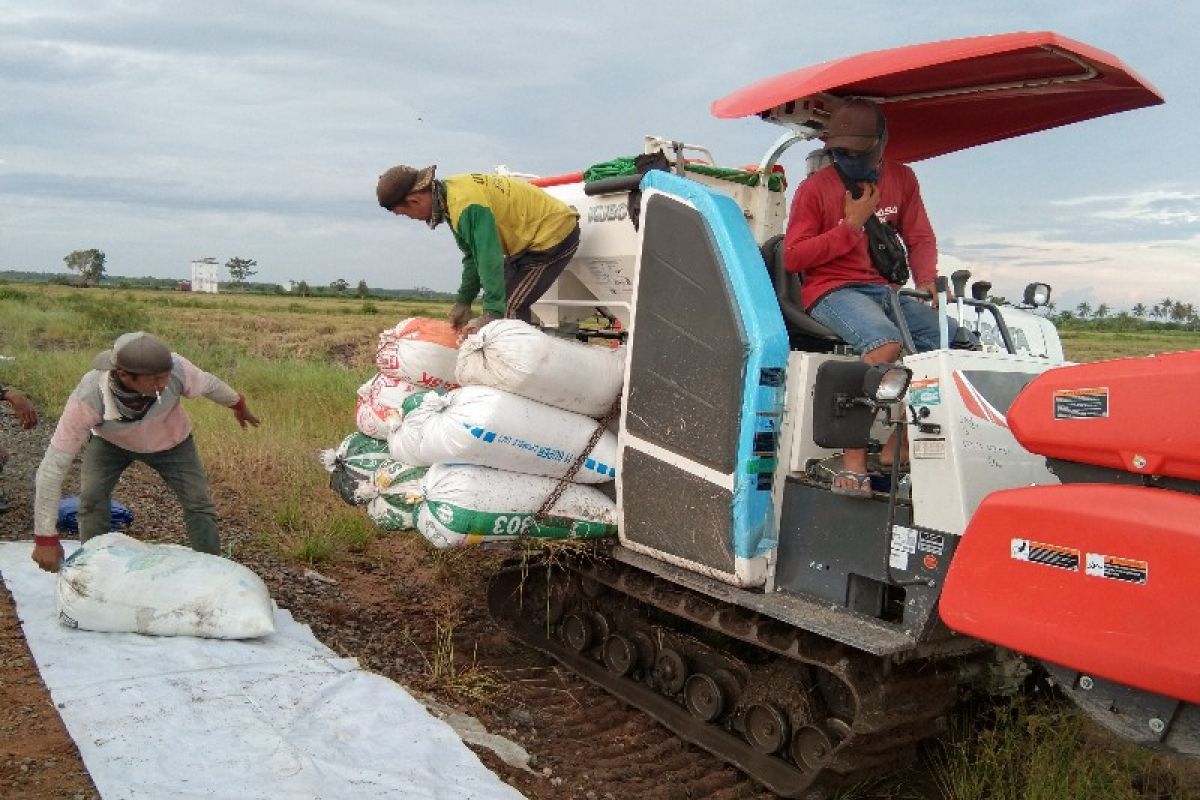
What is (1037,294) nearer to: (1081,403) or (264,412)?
(1081,403)

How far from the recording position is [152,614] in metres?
4.60

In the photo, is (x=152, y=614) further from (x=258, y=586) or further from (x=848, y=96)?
(x=848, y=96)

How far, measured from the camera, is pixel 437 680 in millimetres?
4977

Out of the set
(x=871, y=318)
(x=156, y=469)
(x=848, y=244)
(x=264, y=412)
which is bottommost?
(x=264, y=412)

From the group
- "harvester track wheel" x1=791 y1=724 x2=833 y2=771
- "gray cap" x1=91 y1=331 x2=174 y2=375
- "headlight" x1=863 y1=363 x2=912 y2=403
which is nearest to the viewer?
"headlight" x1=863 y1=363 x2=912 y2=403

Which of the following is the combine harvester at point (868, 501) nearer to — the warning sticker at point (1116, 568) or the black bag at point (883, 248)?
the warning sticker at point (1116, 568)

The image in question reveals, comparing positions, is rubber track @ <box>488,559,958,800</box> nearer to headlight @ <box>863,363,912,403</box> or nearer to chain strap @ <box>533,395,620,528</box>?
chain strap @ <box>533,395,620,528</box>

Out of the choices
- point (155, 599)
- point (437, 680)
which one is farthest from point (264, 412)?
point (437, 680)

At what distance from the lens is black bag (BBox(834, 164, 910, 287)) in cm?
438

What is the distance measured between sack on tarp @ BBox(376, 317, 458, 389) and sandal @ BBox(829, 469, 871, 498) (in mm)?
2342

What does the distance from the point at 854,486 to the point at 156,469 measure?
12.5ft

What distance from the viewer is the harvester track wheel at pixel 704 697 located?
4512 millimetres

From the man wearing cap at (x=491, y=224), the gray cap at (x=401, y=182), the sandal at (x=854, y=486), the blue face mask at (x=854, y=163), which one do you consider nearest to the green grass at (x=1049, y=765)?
the sandal at (x=854, y=486)

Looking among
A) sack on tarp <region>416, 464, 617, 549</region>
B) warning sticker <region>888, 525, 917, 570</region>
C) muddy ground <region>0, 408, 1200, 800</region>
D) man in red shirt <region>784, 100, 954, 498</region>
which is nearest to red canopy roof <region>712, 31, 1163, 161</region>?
man in red shirt <region>784, 100, 954, 498</region>
